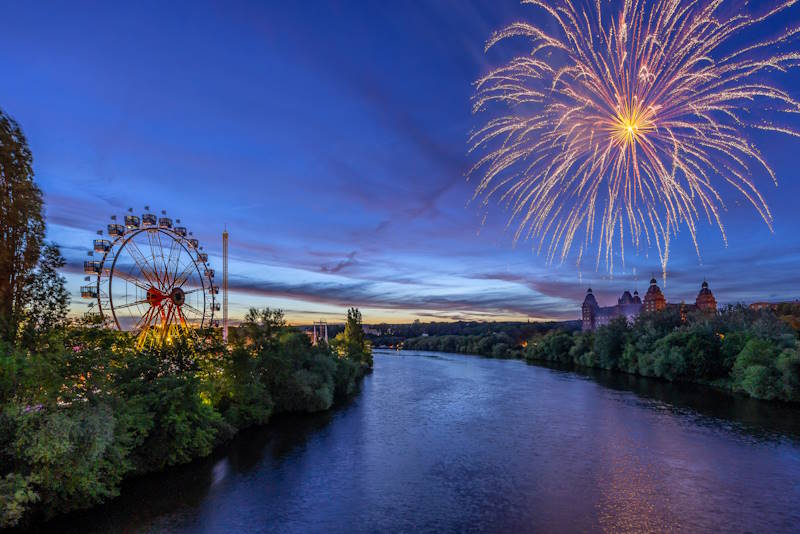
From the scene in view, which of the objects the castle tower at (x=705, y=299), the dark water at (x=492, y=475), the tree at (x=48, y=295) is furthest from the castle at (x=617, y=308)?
the tree at (x=48, y=295)

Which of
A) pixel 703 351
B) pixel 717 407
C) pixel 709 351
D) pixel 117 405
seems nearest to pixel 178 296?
pixel 117 405

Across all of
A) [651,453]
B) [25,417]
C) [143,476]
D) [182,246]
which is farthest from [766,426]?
[182,246]

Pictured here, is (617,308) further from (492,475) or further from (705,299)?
(492,475)

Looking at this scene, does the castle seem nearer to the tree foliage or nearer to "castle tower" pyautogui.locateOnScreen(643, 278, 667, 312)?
"castle tower" pyautogui.locateOnScreen(643, 278, 667, 312)

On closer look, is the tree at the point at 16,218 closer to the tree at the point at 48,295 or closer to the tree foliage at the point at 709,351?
the tree at the point at 48,295

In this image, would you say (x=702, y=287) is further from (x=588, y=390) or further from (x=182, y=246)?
(x=182, y=246)

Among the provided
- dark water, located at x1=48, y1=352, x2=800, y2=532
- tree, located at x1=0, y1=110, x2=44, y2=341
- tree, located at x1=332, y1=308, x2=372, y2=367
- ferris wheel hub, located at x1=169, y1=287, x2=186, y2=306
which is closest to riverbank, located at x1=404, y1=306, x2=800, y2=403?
dark water, located at x1=48, y1=352, x2=800, y2=532
